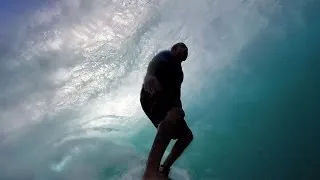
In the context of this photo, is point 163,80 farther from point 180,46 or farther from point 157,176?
point 157,176

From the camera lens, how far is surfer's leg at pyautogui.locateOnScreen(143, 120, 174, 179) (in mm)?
5167

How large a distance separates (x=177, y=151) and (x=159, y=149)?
82 centimetres

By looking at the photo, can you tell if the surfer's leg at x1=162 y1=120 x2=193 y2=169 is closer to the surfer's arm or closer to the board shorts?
the board shorts

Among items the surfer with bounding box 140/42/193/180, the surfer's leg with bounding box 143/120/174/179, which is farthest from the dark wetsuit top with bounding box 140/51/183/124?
the surfer's leg with bounding box 143/120/174/179

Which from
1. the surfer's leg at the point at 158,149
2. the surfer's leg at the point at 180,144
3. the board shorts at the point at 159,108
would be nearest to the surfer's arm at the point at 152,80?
the board shorts at the point at 159,108

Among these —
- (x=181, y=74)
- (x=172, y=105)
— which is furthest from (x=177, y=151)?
(x=181, y=74)

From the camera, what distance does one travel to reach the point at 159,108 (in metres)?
5.78

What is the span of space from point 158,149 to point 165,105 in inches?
28.4

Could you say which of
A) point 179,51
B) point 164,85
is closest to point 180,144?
point 164,85

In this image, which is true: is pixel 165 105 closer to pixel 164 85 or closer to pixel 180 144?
pixel 164 85

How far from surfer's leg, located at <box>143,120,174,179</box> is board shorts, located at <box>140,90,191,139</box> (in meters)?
0.27

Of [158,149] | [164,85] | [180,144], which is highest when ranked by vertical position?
[164,85]

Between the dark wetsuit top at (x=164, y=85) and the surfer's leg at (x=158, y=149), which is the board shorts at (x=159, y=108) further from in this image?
the surfer's leg at (x=158, y=149)

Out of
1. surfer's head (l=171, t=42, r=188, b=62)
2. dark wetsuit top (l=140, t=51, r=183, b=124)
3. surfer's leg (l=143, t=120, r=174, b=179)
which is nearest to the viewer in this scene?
surfer's leg (l=143, t=120, r=174, b=179)
